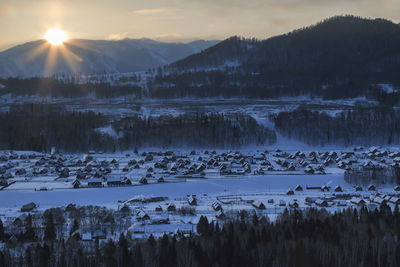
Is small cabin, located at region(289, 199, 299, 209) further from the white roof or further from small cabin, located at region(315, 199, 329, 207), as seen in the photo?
the white roof

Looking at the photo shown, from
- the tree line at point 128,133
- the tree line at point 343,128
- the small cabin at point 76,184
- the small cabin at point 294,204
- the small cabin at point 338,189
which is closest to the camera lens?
the small cabin at point 294,204

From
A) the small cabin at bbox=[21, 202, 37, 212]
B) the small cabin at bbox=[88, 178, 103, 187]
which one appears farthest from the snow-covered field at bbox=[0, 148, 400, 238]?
the small cabin at bbox=[21, 202, 37, 212]

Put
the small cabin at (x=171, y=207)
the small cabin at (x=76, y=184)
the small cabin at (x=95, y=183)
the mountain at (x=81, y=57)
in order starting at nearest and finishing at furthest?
the small cabin at (x=171, y=207) < the small cabin at (x=76, y=184) < the small cabin at (x=95, y=183) < the mountain at (x=81, y=57)

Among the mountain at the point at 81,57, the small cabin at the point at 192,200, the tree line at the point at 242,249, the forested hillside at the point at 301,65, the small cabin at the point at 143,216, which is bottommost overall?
the small cabin at the point at 192,200

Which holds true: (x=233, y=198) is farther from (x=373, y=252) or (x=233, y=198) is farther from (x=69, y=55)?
(x=69, y=55)

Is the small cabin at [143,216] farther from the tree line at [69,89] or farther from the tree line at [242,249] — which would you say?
the tree line at [69,89]

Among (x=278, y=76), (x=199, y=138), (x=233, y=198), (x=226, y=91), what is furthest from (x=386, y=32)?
(x=233, y=198)

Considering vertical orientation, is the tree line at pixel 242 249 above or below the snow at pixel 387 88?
below

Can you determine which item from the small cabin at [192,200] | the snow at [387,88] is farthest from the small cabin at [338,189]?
the snow at [387,88]
